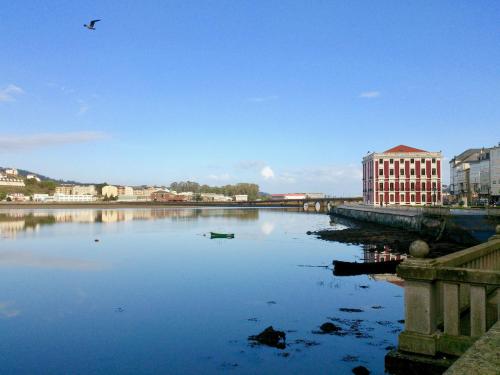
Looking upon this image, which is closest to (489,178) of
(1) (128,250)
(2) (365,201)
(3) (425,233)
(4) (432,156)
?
(4) (432,156)

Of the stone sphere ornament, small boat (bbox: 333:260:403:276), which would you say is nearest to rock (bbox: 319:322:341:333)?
the stone sphere ornament

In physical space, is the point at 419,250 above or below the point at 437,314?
above

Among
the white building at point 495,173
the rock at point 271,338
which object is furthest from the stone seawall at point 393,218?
the rock at point 271,338

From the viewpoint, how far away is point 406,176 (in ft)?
363

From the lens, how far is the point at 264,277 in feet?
101

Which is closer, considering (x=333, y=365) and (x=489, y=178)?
(x=333, y=365)

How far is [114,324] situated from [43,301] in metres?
6.94

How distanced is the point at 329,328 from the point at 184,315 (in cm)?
660

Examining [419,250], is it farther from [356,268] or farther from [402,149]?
[402,149]

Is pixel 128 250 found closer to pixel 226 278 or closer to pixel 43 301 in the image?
pixel 226 278

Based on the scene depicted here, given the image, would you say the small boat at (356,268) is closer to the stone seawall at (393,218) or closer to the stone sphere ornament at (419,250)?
the stone sphere ornament at (419,250)

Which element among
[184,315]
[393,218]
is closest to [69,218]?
[393,218]

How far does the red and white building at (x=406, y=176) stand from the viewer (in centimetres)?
11015

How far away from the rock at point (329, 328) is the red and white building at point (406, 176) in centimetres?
9837
